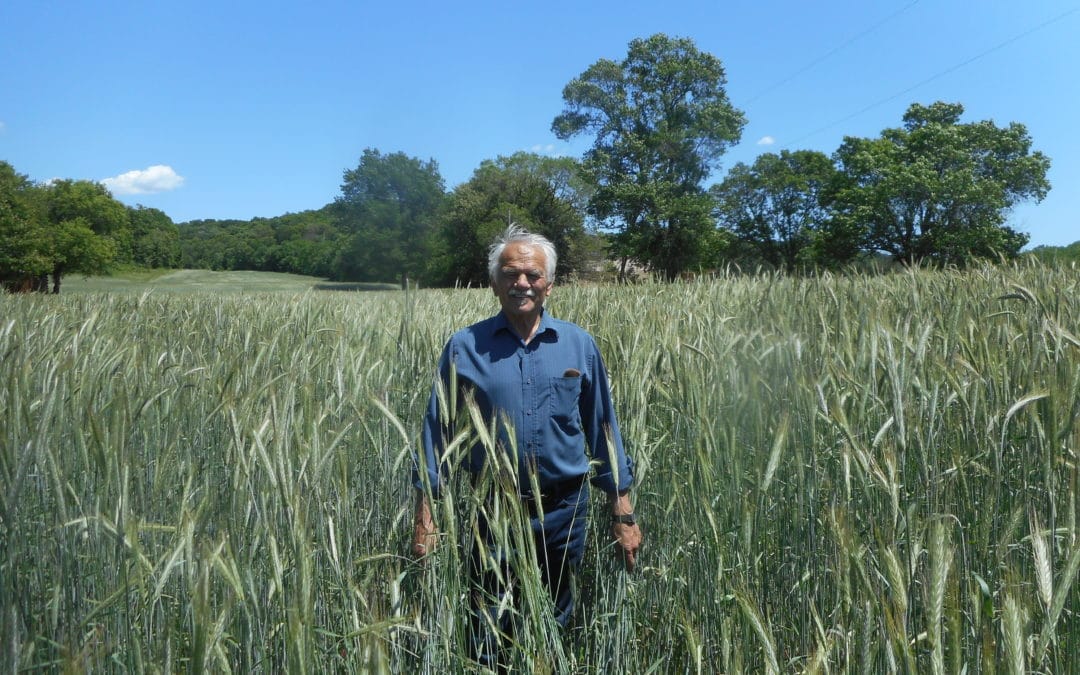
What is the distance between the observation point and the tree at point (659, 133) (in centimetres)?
3562

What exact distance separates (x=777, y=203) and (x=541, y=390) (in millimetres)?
44619

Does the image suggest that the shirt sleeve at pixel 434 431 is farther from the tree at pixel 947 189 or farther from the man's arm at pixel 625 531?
the tree at pixel 947 189

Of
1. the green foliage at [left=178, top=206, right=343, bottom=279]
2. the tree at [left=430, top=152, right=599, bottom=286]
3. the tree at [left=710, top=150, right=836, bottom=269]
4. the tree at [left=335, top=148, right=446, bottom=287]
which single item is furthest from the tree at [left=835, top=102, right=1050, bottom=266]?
the green foliage at [left=178, top=206, right=343, bottom=279]

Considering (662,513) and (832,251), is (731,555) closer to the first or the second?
(662,513)

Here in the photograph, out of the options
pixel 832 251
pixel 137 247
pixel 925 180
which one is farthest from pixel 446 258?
pixel 137 247

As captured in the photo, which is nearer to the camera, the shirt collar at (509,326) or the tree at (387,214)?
the shirt collar at (509,326)

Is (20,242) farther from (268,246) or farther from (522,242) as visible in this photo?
(268,246)

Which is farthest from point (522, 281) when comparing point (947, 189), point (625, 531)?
point (947, 189)

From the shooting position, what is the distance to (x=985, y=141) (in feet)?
108

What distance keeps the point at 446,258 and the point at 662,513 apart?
1855 inches

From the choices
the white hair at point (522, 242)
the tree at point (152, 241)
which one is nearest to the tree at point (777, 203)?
the white hair at point (522, 242)

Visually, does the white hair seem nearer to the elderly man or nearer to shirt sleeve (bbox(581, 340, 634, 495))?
the elderly man

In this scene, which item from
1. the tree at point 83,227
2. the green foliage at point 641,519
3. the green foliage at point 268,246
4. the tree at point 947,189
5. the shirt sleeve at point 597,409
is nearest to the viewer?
the green foliage at point 641,519

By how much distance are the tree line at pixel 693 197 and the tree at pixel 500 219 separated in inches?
3.9
